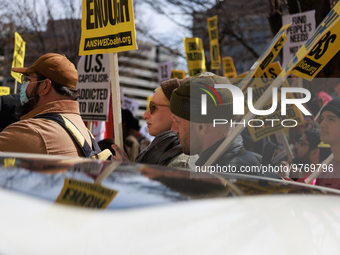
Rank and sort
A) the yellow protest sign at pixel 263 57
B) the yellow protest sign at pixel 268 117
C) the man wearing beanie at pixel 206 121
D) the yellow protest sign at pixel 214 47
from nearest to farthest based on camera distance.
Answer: the man wearing beanie at pixel 206 121 → the yellow protest sign at pixel 263 57 → the yellow protest sign at pixel 268 117 → the yellow protest sign at pixel 214 47

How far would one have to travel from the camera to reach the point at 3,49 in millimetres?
16703

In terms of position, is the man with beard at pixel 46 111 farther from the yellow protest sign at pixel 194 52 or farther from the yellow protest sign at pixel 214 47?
the yellow protest sign at pixel 214 47

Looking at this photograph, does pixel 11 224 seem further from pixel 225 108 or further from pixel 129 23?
pixel 129 23

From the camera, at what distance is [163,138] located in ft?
9.18

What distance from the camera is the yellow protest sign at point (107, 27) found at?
332cm

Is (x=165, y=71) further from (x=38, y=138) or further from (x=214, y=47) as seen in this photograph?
(x=38, y=138)

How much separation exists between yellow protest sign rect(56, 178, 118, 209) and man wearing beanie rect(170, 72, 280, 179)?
119 centimetres

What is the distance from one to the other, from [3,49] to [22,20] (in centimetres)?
210

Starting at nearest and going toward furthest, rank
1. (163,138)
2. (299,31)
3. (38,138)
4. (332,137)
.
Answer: (38,138)
(163,138)
(332,137)
(299,31)

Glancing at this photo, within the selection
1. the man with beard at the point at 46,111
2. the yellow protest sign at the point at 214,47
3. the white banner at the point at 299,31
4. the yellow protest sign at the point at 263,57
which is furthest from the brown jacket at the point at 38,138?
the yellow protest sign at the point at 214,47

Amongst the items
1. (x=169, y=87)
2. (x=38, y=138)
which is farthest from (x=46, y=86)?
(x=169, y=87)

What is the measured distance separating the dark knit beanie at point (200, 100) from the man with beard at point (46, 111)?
848 mm

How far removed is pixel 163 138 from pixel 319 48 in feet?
4.85

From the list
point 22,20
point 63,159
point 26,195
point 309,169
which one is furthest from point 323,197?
point 22,20
